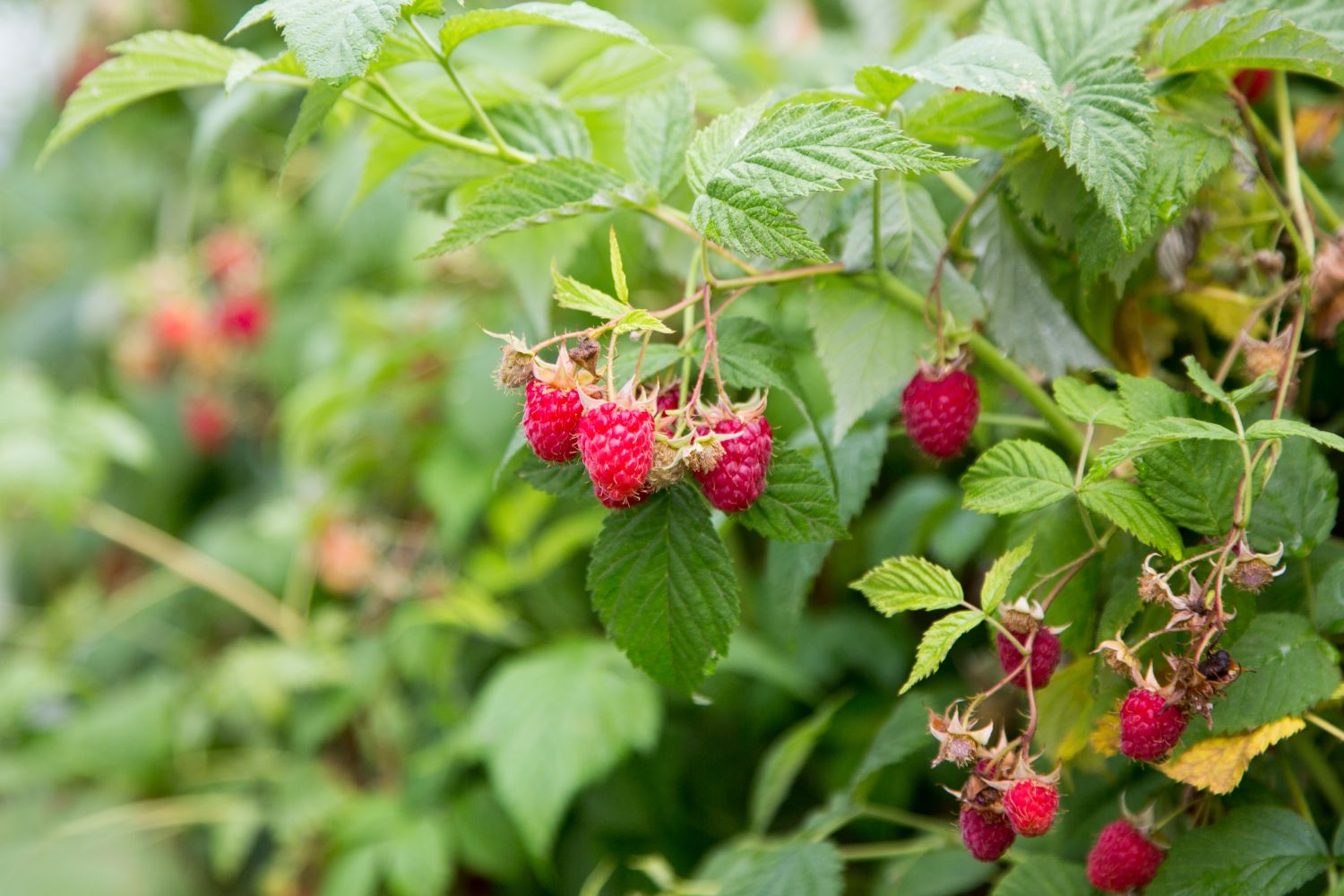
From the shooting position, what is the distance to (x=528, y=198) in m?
0.54

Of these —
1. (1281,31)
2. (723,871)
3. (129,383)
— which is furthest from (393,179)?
(1281,31)

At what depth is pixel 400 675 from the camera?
4.26 ft

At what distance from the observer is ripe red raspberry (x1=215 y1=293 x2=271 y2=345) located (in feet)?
5.23

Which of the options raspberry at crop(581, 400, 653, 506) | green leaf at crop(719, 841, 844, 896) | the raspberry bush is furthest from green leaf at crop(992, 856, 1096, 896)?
raspberry at crop(581, 400, 653, 506)

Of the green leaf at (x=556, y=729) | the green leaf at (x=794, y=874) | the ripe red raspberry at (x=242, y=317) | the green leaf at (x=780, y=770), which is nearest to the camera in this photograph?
the green leaf at (x=794, y=874)

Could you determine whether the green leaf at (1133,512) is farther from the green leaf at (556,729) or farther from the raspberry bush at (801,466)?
the green leaf at (556,729)

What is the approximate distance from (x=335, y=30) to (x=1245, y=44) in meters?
0.43

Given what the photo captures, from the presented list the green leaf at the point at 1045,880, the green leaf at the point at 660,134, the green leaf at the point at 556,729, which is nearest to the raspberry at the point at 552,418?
the green leaf at the point at 660,134

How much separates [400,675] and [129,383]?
3.08 ft

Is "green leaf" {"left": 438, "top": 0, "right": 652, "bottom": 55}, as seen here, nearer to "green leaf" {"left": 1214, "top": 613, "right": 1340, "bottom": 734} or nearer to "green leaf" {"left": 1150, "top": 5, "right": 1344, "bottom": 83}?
"green leaf" {"left": 1150, "top": 5, "right": 1344, "bottom": 83}

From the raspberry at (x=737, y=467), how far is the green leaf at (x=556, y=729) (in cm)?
48

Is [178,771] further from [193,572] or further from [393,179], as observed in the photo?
[393,179]

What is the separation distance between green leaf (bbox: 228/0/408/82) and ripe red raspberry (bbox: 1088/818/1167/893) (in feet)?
1.73

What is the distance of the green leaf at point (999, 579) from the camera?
50 centimetres
